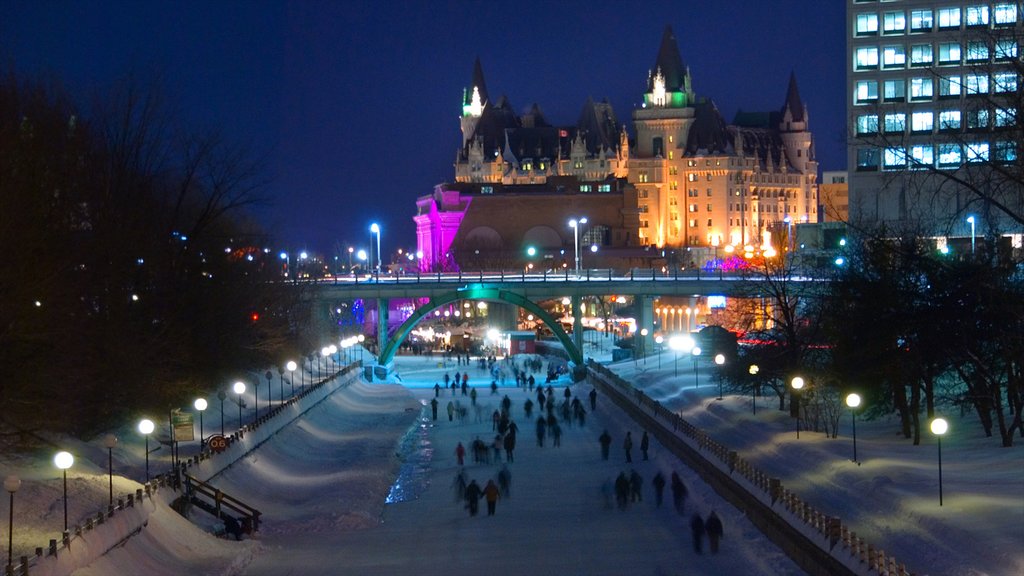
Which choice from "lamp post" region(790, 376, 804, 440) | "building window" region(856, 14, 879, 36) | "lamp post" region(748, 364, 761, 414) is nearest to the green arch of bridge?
"building window" region(856, 14, 879, 36)

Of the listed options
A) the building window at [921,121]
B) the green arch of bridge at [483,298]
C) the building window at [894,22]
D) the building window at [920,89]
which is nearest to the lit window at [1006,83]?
the building window at [921,121]

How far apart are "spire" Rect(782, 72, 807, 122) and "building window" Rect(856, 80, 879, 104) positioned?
318ft

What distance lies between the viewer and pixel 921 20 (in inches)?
2493

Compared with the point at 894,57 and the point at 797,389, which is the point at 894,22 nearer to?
the point at 894,57

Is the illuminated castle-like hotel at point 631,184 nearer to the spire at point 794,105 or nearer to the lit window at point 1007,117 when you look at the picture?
the spire at point 794,105

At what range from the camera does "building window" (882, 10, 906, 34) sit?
6388 cm

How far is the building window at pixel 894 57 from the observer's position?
6400cm

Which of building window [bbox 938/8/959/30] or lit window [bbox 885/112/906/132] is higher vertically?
building window [bbox 938/8/959/30]

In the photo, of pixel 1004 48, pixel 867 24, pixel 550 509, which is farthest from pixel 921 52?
pixel 1004 48

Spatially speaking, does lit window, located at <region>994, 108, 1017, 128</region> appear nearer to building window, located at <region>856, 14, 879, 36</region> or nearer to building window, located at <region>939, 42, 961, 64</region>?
building window, located at <region>939, 42, 961, 64</region>

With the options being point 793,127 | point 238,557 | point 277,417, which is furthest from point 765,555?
point 793,127

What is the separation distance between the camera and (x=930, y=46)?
62.8 metres

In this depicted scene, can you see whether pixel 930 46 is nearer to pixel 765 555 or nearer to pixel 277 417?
pixel 277 417

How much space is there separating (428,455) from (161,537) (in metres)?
16.9
